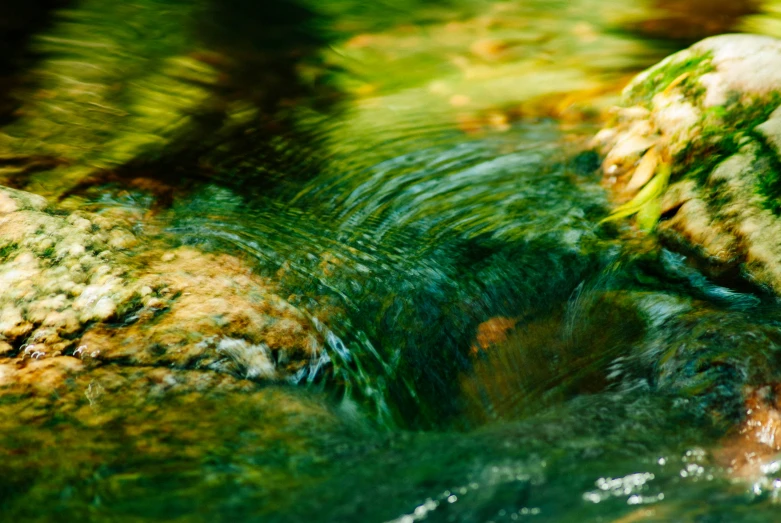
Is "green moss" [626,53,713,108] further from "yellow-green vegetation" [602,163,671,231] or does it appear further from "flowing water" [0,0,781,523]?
"yellow-green vegetation" [602,163,671,231]

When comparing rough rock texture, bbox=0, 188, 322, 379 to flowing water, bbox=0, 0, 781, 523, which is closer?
flowing water, bbox=0, 0, 781, 523

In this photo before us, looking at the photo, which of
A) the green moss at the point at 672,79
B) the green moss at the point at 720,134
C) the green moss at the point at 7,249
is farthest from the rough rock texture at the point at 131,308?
the green moss at the point at 672,79

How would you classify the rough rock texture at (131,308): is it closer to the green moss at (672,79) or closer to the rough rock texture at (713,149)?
the rough rock texture at (713,149)

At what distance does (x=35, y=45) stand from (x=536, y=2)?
16.8ft

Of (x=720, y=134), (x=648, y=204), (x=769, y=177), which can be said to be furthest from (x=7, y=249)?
(x=720, y=134)

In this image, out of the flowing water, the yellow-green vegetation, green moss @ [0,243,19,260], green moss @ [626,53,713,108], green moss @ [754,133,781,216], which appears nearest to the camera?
the flowing water

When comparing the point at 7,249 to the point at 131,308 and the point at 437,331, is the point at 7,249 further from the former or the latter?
the point at 437,331

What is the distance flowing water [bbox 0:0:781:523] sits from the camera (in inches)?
76.4

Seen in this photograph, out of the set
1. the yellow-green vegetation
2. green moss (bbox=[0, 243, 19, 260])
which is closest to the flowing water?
the yellow-green vegetation

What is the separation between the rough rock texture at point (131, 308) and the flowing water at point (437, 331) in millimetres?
149

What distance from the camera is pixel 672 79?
4.48 metres

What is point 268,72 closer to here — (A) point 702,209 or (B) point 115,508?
(A) point 702,209

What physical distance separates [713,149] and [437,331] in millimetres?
1980

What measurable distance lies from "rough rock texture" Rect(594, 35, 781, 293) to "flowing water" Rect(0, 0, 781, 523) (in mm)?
166
